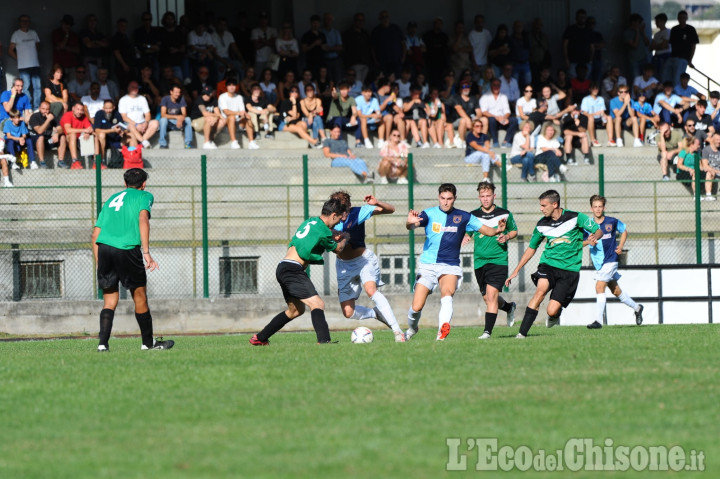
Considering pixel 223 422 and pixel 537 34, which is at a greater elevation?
pixel 537 34

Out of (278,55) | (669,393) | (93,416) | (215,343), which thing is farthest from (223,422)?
(278,55)

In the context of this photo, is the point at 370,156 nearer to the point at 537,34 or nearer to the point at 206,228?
the point at 206,228

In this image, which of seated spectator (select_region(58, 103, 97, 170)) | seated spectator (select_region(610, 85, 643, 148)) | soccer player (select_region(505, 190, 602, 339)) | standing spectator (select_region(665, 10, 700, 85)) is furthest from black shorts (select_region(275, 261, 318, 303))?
standing spectator (select_region(665, 10, 700, 85))

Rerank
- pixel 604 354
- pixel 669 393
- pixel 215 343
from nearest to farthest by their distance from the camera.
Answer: pixel 669 393 → pixel 604 354 → pixel 215 343

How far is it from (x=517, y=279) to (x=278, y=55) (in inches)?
339

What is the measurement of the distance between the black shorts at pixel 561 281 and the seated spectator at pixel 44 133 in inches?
457

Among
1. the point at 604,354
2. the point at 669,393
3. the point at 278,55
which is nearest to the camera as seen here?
the point at 669,393

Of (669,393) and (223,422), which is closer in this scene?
(223,422)

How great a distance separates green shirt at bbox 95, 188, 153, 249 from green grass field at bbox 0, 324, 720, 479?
4.04 ft

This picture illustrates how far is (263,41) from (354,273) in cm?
1400

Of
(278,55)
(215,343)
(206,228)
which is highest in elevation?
(278,55)

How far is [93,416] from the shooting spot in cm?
877

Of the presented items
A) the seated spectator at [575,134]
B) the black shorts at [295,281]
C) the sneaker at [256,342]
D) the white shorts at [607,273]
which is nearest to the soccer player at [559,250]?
the black shorts at [295,281]

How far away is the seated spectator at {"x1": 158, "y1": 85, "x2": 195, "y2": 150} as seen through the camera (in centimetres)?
2456
